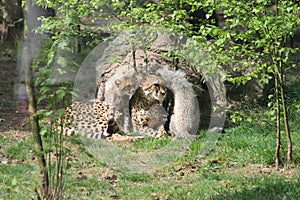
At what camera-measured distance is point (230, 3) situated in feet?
18.2

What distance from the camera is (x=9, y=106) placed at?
32.3 ft

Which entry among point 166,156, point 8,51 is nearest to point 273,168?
point 166,156

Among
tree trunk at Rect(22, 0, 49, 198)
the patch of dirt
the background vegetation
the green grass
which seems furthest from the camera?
the patch of dirt

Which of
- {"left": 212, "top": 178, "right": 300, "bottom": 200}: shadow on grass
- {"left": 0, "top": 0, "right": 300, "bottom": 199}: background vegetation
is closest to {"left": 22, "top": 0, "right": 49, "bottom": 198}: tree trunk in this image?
{"left": 0, "top": 0, "right": 300, "bottom": 199}: background vegetation

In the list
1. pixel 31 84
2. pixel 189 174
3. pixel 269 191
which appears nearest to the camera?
pixel 31 84

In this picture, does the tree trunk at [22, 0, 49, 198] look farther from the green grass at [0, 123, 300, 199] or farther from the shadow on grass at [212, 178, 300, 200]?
the shadow on grass at [212, 178, 300, 200]

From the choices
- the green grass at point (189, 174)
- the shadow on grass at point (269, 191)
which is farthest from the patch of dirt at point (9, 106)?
the shadow on grass at point (269, 191)

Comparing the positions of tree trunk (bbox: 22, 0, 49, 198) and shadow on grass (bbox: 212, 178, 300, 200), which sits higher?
tree trunk (bbox: 22, 0, 49, 198)

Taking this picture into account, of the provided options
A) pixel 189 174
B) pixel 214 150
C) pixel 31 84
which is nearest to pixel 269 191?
pixel 189 174

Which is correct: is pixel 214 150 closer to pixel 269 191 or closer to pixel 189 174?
pixel 189 174

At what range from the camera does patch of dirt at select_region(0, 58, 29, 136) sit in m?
8.43

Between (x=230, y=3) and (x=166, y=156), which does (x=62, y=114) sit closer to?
Result: (x=230, y=3)

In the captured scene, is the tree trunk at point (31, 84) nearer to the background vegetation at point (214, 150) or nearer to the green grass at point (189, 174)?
the background vegetation at point (214, 150)

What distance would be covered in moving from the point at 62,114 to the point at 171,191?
194 centimetres
